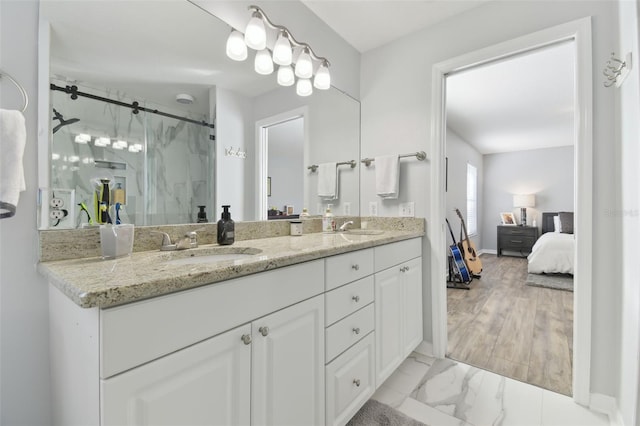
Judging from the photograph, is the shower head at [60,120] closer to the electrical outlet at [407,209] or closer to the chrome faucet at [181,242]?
the chrome faucet at [181,242]

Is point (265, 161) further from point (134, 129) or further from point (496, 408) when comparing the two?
point (496, 408)

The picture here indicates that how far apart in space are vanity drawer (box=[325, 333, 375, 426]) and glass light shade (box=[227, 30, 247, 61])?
5.25 ft

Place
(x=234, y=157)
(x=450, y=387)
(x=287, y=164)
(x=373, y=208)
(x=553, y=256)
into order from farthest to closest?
(x=553, y=256)
(x=373, y=208)
(x=287, y=164)
(x=450, y=387)
(x=234, y=157)

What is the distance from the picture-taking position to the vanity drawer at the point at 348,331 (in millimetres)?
1164

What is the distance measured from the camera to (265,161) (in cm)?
171

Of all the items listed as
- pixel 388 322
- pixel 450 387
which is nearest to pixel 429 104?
pixel 388 322

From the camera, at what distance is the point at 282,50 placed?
5.40ft

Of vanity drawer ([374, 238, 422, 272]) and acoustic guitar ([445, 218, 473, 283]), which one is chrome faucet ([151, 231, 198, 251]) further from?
acoustic guitar ([445, 218, 473, 283])

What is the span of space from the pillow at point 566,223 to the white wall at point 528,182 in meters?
0.87

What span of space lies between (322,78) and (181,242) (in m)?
1.43

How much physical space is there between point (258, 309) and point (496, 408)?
4.87 ft

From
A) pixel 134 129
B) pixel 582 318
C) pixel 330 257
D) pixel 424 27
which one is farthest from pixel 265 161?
pixel 582 318

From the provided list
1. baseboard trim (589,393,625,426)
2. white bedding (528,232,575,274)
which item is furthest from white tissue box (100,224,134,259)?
white bedding (528,232,575,274)

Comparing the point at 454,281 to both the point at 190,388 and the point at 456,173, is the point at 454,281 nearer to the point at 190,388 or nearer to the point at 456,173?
the point at 456,173
